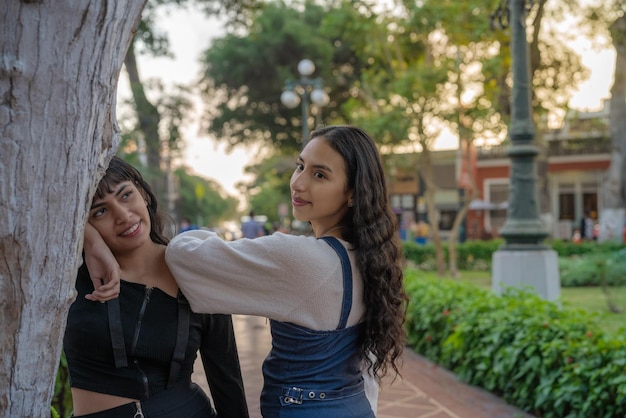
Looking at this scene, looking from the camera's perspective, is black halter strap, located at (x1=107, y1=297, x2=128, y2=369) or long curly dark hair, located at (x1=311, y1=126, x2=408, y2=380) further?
long curly dark hair, located at (x1=311, y1=126, x2=408, y2=380)

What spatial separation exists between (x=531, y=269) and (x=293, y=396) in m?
6.22

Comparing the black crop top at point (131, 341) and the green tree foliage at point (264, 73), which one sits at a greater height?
the green tree foliage at point (264, 73)

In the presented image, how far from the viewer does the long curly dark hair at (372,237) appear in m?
1.97

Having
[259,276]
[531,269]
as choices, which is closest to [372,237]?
[259,276]

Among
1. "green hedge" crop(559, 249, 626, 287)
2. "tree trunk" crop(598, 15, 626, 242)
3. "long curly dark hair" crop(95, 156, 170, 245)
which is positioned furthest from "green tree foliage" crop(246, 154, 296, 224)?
"long curly dark hair" crop(95, 156, 170, 245)

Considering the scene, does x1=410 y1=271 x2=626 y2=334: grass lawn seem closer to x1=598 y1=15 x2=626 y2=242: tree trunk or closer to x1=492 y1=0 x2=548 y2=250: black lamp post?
x1=492 y1=0 x2=548 y2=250: black lamp post

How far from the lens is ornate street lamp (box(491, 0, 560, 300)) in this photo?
7660 millimetres

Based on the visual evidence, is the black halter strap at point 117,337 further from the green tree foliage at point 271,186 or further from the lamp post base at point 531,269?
the green tree foliage at point 271,186

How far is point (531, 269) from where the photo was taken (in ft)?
25.1

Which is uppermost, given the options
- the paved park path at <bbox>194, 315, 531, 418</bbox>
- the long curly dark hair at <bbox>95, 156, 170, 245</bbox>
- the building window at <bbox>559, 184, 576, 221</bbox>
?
the building window at <bbox>559, 184, 576, 221</bbox>

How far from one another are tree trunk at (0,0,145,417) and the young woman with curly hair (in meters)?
0.49

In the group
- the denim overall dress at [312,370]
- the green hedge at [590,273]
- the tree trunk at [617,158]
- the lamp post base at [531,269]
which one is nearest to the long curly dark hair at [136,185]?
the denim overall dress at [312,370]

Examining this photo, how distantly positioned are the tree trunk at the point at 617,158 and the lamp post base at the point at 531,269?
566 inches

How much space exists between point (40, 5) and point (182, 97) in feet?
46.1
